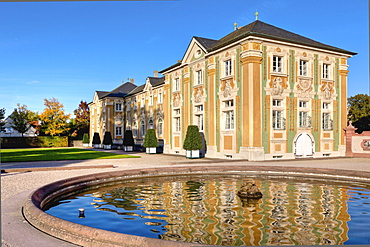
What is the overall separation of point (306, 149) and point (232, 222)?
693 inches

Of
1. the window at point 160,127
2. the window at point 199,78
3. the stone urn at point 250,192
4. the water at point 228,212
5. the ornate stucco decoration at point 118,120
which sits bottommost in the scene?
the water at point 228,212

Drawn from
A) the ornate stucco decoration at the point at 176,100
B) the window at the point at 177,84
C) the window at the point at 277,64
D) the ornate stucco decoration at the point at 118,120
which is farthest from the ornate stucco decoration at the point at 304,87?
the ornate stucco decoration at the point at 118,120

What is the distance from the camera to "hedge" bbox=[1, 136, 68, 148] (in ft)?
151

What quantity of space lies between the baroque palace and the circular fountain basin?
625cm

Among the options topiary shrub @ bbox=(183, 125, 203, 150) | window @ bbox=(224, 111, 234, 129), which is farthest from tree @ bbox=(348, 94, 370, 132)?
topiary shrub @ bbox=(183, 125, 203, 150)

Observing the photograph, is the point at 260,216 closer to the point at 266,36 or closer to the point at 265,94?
the point at 265,94

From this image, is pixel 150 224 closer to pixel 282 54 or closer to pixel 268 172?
pixel 268 172

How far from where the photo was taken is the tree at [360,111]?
126 feet

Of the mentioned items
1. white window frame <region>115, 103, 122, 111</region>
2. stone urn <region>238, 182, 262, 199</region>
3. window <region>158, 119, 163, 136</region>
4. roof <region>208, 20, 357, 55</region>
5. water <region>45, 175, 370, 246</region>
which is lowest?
water <region>45, 175, 370, 246</region>

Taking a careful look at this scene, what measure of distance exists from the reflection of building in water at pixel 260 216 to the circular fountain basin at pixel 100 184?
1.27m

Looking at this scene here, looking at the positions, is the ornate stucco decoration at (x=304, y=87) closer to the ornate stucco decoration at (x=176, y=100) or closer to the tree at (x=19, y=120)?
the ornate stucco decoration at (x=176, y=100)

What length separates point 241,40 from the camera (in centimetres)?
2038

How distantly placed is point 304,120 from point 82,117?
5250 cm

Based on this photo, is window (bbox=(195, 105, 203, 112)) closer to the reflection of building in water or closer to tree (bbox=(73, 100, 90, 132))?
the reflection of building in water
